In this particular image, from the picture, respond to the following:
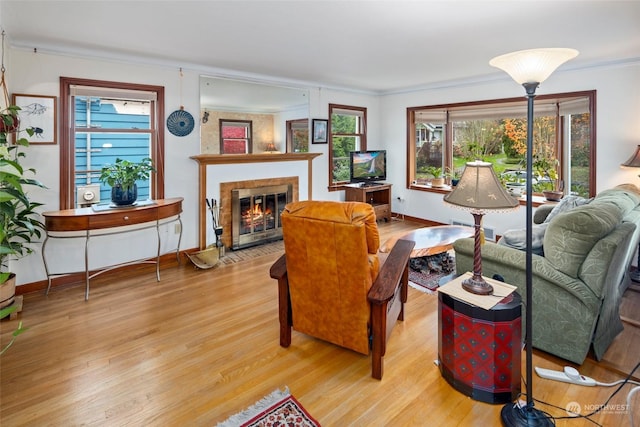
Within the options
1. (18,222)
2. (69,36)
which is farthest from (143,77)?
(18,222)

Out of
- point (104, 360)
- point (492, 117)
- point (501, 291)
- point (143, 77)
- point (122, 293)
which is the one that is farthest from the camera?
point (492, 117)

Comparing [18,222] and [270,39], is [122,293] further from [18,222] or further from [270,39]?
[270,39]

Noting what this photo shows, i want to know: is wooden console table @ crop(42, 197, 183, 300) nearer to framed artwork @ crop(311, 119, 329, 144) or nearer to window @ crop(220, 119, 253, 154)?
window @ crop(220, 119, 253, 154)

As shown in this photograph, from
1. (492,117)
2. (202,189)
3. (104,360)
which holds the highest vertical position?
(492,117)

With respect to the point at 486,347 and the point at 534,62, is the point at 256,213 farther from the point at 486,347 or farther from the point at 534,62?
the point at 534,62

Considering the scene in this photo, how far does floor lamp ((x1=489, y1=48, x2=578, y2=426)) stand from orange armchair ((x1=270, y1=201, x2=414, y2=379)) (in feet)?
2.27

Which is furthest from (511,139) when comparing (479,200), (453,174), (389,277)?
(389,277)

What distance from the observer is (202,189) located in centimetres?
444

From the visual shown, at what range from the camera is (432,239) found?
388cm

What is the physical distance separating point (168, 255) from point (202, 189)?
2.99 ft

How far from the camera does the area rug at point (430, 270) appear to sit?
11.7 ft

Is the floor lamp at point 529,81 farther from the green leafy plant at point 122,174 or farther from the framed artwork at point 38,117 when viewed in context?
the framed artwork at point 38,117

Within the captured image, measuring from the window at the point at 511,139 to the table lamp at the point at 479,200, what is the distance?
3.29 m

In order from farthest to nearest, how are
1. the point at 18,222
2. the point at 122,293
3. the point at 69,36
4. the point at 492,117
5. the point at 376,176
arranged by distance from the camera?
the point at 376,176 → the point at 492,117 → the point at 122,293 → the point at 69,36 → the point at 18,222
